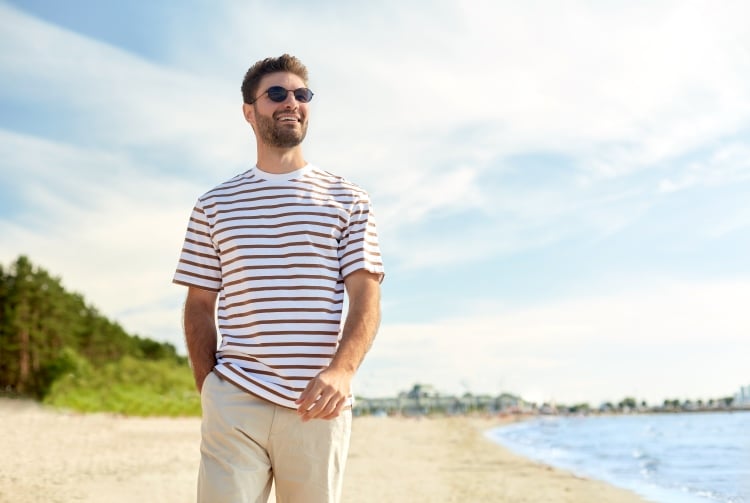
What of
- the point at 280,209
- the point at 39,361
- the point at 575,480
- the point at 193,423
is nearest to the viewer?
the point at 280,209

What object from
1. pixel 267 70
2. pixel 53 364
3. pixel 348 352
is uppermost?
pixel 53 364

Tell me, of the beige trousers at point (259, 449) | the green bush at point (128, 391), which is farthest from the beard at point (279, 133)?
the green bush at point (128, 391)

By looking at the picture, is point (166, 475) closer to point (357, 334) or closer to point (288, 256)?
point (288, 256)

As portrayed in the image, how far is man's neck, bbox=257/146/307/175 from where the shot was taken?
2.90 meters

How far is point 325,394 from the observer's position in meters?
2.46

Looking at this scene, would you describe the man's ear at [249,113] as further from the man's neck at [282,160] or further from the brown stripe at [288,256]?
the brown stripe at [288,256]

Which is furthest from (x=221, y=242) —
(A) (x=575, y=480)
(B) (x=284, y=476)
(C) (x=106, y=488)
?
(A) (x=575, y=480)

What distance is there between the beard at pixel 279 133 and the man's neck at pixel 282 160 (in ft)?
0.06

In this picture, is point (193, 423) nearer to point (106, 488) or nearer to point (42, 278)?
point (42, 278)

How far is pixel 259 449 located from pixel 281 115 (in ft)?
3.61

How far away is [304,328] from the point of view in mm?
2615

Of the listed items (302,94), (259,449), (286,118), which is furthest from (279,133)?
(259,449)

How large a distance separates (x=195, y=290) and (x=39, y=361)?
5417 centimetres

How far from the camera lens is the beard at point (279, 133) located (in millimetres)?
2883
